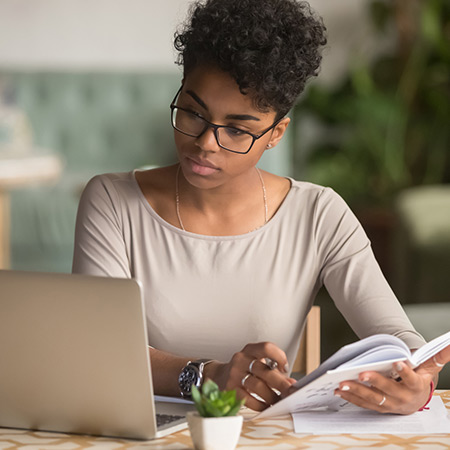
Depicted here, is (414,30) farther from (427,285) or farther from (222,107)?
(222,107)

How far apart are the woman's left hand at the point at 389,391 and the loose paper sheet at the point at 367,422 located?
0.02 m

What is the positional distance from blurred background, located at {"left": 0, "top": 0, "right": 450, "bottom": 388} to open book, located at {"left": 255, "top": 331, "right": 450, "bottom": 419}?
→ 368 cm

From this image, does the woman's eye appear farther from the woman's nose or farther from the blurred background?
the blurred background

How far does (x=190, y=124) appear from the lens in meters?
1.46

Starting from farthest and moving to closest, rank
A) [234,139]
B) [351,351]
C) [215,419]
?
[234,139], [351,351], [215,419]

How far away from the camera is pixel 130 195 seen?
1697 mm

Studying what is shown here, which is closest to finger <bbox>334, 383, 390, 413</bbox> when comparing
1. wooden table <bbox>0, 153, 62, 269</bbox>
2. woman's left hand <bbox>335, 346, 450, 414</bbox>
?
woman's left hand <bbox>335, 346, 450, 414</bbox>

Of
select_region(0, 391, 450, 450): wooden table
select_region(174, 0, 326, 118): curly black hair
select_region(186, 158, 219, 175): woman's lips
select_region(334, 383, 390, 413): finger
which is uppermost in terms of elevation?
select_region(174, 0, 326, 118): curly black hair

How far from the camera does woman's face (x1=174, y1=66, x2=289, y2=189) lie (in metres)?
1.45

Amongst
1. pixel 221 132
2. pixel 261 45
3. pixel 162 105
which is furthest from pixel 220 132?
pixel 162 105

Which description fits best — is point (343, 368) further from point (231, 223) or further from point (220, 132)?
point (231, 223)

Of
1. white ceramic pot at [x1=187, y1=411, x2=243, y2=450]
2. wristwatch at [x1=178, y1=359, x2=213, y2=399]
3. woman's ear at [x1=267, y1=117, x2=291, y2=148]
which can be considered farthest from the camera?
woman's ear at [x1=267, y1=117, x2=291, y2=148]

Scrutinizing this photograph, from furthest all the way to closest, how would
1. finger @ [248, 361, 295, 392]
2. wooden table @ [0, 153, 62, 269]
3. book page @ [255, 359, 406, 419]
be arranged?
wooden table @ [0, 153, 62, 269] → finger @ [248, 361, 295, 392] → book page @ [255, 359, 406, 419]

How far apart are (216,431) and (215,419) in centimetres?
2
